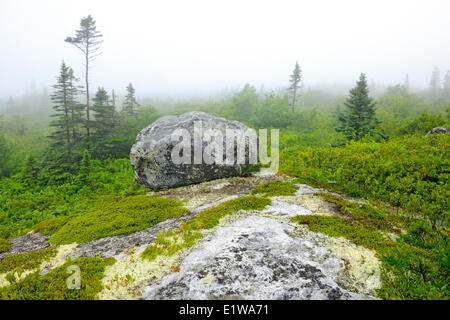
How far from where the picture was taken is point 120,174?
15.8 meters

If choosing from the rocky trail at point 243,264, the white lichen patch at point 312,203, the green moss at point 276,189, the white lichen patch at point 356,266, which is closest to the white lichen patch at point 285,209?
the rocky trail at point 243,264

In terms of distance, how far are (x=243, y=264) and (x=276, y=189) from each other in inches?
172

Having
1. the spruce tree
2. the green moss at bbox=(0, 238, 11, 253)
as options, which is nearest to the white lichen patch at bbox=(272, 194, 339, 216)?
the green moss at bbox=(0, 238, 11, 253)

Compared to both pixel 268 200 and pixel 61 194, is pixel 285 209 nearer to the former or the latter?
pixel 268 200

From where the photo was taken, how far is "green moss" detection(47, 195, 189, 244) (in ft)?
19.8

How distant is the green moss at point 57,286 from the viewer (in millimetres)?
3510

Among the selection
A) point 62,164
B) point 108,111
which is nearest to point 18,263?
point 62,164

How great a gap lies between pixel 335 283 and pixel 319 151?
26.1ft

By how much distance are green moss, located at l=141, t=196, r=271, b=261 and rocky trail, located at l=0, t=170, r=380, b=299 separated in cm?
15

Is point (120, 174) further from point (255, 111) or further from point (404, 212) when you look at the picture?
point (255, 111)

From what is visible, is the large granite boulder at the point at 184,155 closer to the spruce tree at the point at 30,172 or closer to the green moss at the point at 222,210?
the green moss at the point at 222,210

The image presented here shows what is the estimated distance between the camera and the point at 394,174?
294 inches

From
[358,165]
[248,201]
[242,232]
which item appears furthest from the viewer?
[358,165]

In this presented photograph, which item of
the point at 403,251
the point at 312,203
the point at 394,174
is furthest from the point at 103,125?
the point at 403,251
